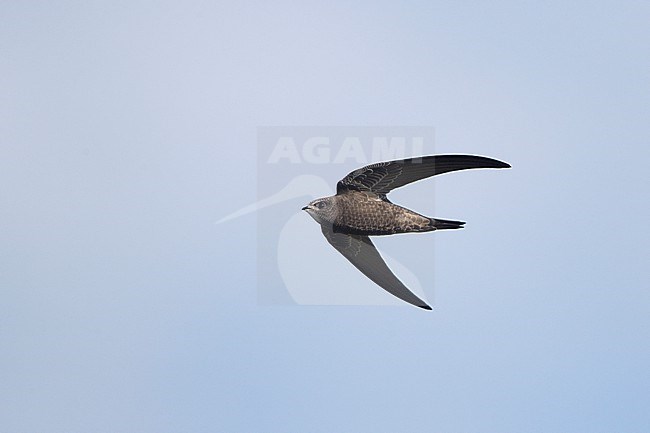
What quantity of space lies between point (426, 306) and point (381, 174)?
2306mm

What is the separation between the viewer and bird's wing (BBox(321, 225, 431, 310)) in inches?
733

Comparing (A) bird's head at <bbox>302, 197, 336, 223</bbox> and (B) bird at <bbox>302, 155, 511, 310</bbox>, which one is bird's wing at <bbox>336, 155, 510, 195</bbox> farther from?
(A) bird's head at <bbox>302, 197, 336, 223</bbox>

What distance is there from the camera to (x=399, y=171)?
57.7 ft

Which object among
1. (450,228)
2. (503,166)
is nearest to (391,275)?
(450,228)

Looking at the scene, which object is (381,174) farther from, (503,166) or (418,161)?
(503,166)

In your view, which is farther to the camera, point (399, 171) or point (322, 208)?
point (322, 208)

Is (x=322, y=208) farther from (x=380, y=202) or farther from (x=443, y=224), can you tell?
(x=443, y=224)

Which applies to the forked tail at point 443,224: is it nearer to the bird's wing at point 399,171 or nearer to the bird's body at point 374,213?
the bird's body at point 374,213

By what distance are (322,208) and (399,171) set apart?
4.24 feet

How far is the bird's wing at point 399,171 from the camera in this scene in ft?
56.4

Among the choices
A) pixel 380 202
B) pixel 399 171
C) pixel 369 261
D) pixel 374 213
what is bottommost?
pixel 369 261

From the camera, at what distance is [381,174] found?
17.6m

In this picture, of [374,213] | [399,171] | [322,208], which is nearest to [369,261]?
[374,213]

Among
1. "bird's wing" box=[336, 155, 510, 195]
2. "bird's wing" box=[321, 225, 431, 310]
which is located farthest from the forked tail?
"bird's wing" box=[321, 225, 431, 310]
